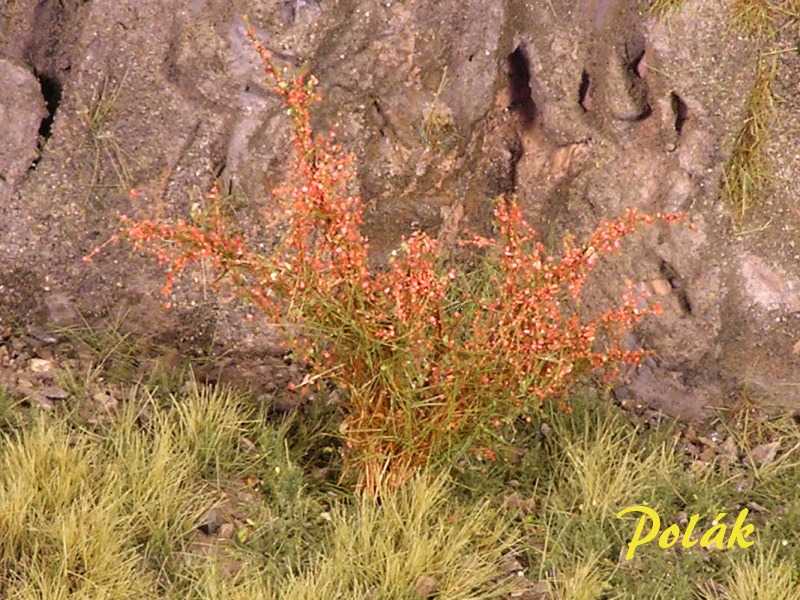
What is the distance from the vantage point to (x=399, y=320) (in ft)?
11.4

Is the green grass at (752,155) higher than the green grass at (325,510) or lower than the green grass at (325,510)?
higher

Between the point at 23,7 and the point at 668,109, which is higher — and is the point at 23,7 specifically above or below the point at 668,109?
below

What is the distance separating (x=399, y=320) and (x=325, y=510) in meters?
0.63

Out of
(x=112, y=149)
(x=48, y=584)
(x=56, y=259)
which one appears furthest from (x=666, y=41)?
(x=48, y=584)

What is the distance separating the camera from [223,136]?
4.25 m

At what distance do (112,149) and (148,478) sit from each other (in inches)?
44.4

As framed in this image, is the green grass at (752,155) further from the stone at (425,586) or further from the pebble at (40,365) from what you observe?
the pebble at (40,365)

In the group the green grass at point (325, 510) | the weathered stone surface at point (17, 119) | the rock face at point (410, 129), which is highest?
the rock face at point (410, 129)

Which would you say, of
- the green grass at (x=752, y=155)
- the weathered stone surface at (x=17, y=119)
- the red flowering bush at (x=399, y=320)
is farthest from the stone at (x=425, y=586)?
the weathered stone surface at (x=17, y=119)

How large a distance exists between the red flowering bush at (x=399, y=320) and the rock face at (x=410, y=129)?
0.60 metres

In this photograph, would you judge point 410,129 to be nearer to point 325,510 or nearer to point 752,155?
point 752,155

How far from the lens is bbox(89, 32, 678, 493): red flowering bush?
3.43 meters

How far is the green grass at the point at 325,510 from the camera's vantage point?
3.42 meters

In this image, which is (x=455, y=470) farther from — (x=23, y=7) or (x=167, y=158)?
(x=23, y=7)
